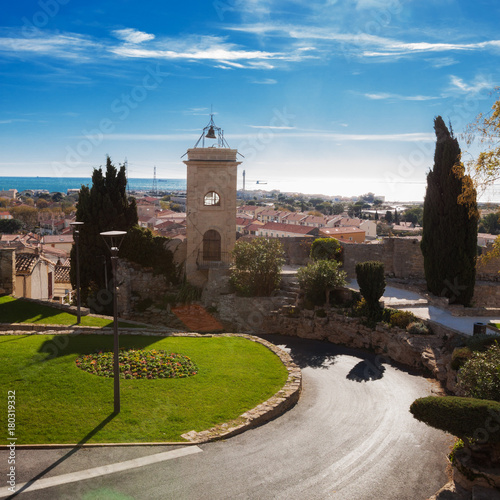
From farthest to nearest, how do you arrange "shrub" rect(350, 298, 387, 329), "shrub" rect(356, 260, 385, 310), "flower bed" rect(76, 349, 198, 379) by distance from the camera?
"shrub" rect(356, 260, 385, 310), "shrub" rect(350, 298, 387, 329), "flower bed" rect(76, 349, 198, 379)

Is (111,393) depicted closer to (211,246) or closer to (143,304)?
(143,304)

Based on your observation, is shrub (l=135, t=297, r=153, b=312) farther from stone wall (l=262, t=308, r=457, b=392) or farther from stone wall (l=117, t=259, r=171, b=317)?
stone wall (l=262, t=308, r=457, b=392)

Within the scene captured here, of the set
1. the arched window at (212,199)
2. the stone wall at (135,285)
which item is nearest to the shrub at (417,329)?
the arched window at (212,199)

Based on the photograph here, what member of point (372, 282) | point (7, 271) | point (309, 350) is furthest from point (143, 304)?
point (372, 282)

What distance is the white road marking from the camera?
27.9 feet

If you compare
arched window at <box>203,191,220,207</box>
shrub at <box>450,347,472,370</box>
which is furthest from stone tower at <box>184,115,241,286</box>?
shrub at <box>450,347,472,370</box>

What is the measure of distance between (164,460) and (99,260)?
1658cm

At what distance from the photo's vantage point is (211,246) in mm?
26312

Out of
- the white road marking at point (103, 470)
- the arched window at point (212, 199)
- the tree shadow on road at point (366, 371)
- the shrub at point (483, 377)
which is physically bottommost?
the tree shadow on road at point (366, 371)

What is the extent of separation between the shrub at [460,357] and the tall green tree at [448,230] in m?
7.81

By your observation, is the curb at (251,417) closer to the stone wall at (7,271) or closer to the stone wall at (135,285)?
the stone wall at (7,271)

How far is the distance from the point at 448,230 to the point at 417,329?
6.21 metres

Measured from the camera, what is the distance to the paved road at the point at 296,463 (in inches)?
346

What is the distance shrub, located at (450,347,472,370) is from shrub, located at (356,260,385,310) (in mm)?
5764
